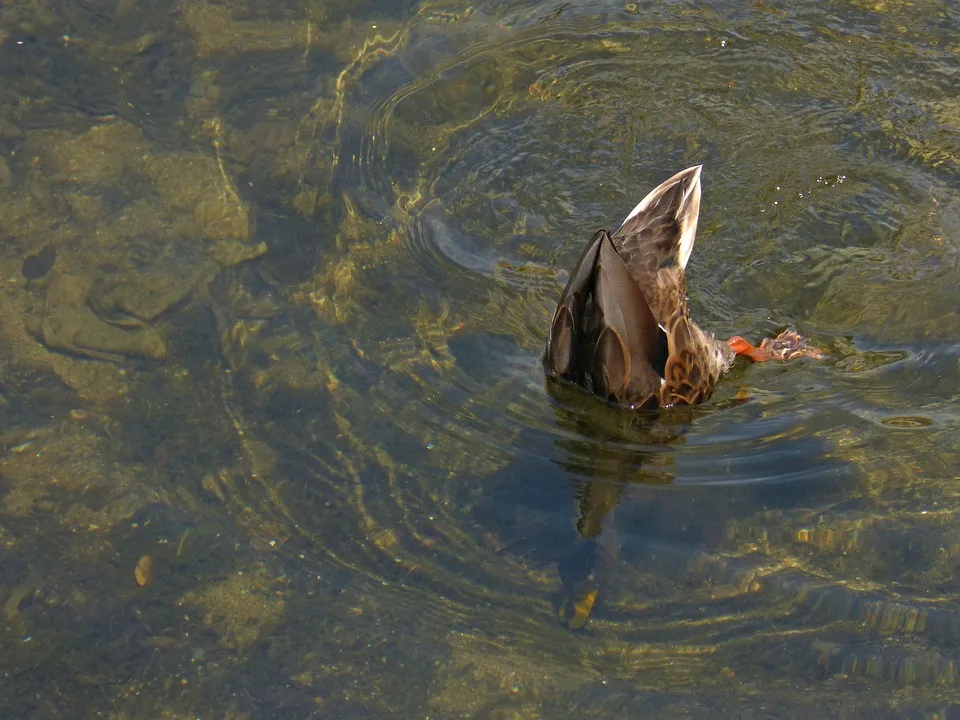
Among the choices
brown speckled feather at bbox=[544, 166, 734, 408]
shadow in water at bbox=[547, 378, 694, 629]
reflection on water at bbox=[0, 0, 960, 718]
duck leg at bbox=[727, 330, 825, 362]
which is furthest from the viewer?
duck leg at bbox=[727, 330, 825, 362]

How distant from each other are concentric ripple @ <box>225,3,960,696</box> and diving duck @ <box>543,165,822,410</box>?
0.49ft

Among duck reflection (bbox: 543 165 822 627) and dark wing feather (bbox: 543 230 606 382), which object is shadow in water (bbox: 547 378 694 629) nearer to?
duck reflection (bbox: 543 165 822 627)

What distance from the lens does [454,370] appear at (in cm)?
574

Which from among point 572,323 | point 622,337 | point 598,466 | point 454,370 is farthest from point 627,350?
point 454,370

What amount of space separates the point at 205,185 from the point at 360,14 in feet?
6.19

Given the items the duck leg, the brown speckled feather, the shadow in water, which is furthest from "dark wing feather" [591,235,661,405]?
the duck leg

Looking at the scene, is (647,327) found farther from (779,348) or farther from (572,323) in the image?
(779,348)

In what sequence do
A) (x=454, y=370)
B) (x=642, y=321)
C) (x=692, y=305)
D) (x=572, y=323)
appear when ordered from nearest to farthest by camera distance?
1. (x=642, y=321)
2. (x=572, y=323)
3. (x=454, y=370)
4. (x=692, y=305)

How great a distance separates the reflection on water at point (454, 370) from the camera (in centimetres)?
459

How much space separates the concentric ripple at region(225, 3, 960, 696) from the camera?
4.86m

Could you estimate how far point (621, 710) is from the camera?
14.4 feet

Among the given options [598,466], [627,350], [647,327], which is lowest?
[598,466]

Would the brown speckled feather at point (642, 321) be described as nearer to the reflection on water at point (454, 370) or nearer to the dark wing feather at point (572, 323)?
the dark wing feather at point (572, 323)

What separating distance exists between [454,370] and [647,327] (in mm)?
1025
